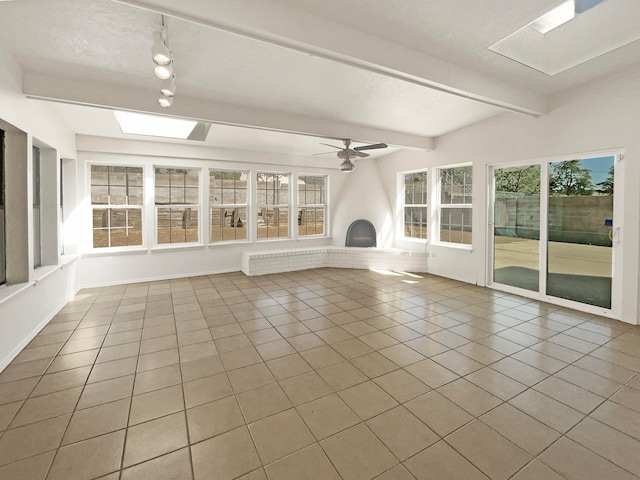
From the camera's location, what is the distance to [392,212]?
7.41 m

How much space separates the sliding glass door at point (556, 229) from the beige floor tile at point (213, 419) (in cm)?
455

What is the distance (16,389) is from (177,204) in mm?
4205

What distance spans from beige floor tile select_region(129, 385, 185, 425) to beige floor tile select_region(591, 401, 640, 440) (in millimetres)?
2795

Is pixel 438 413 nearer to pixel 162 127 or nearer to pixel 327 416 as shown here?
pixel 327 416

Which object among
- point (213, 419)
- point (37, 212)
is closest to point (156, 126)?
point (37, 212)

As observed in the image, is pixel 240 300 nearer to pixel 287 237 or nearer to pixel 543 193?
pixel 287 237

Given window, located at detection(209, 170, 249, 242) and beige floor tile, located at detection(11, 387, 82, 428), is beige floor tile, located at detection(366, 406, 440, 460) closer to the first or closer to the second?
beige floor tile, located at detection(11, 387, 82, 428)

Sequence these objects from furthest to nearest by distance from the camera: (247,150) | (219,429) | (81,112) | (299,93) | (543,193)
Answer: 1. (247,150)
2. (543,193)
3. (81,112)
4. (299,93)
5. (219,429)

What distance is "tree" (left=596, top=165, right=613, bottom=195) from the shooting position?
3.81 m

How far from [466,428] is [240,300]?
3.42m

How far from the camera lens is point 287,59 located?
9.99 feet

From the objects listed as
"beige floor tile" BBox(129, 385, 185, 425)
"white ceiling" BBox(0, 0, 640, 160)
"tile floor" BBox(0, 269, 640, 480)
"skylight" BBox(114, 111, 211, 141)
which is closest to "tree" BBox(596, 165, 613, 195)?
"white ceiling" BBox(0, 0, 640, 160)

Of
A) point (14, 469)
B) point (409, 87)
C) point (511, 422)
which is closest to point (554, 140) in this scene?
point (409, 87)

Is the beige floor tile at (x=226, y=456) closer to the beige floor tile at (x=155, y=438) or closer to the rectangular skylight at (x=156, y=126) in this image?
the beige floor tile at (x=155, y=438)
